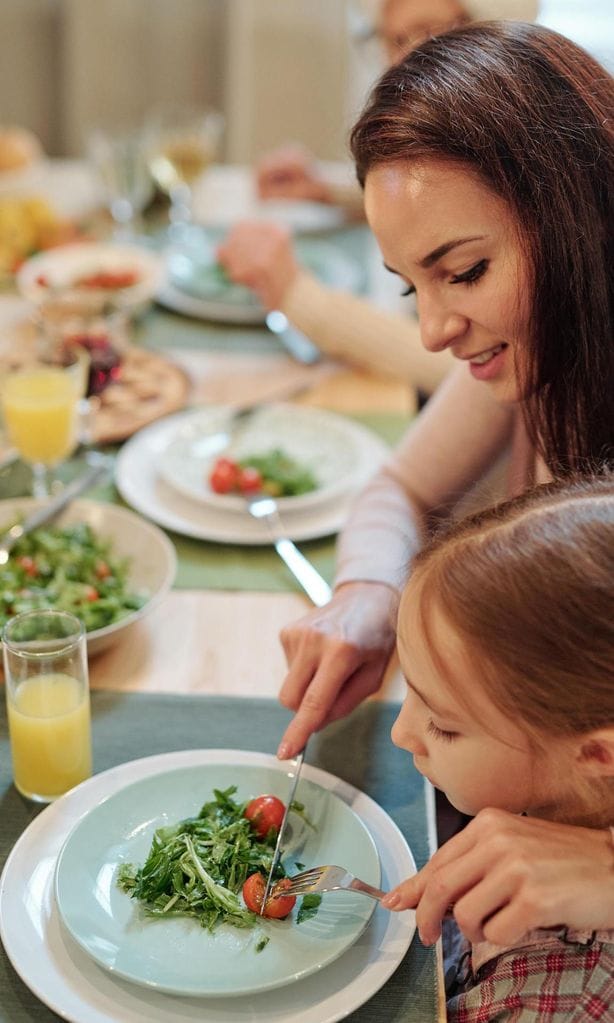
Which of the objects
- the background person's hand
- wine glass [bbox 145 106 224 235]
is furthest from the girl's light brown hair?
the background person's hand

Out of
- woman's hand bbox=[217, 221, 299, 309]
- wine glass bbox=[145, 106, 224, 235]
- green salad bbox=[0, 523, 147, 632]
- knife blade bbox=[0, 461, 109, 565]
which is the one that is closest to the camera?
green salad bbox=[0, 523, 147, 632]

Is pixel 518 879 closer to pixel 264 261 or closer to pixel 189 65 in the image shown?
pixel 264 261

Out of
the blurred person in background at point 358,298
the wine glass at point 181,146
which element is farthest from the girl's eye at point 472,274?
the wine glass at point 181,146

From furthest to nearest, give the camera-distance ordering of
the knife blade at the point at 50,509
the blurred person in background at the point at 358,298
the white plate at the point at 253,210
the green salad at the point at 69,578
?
the white plate at the point at 253,210
the blurred person in background at the point at 358,298
the knife blade at the point at 50,509
the green salad at the point at 69,578

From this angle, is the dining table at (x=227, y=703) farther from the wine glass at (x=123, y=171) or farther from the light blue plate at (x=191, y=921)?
the wine glass at (x=123, y=171)

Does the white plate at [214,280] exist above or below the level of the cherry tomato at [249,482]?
below

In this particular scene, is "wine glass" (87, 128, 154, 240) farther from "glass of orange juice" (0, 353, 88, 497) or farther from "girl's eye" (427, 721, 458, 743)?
"girl's eye" (427, 721, 458, 743)

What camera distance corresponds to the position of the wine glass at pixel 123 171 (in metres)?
2.43

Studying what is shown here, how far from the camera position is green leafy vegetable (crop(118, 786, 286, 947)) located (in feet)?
2.99

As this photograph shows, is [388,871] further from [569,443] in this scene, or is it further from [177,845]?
[569,443]

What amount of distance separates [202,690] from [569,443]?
48 centimetres

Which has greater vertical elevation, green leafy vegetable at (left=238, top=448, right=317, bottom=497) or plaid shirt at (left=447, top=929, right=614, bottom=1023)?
plaid shirt at (left=447, top=929, right=614, bottom=1023)

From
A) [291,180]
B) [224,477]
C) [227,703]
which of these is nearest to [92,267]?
[291,180]

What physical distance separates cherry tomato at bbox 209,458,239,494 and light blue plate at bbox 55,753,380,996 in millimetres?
604
